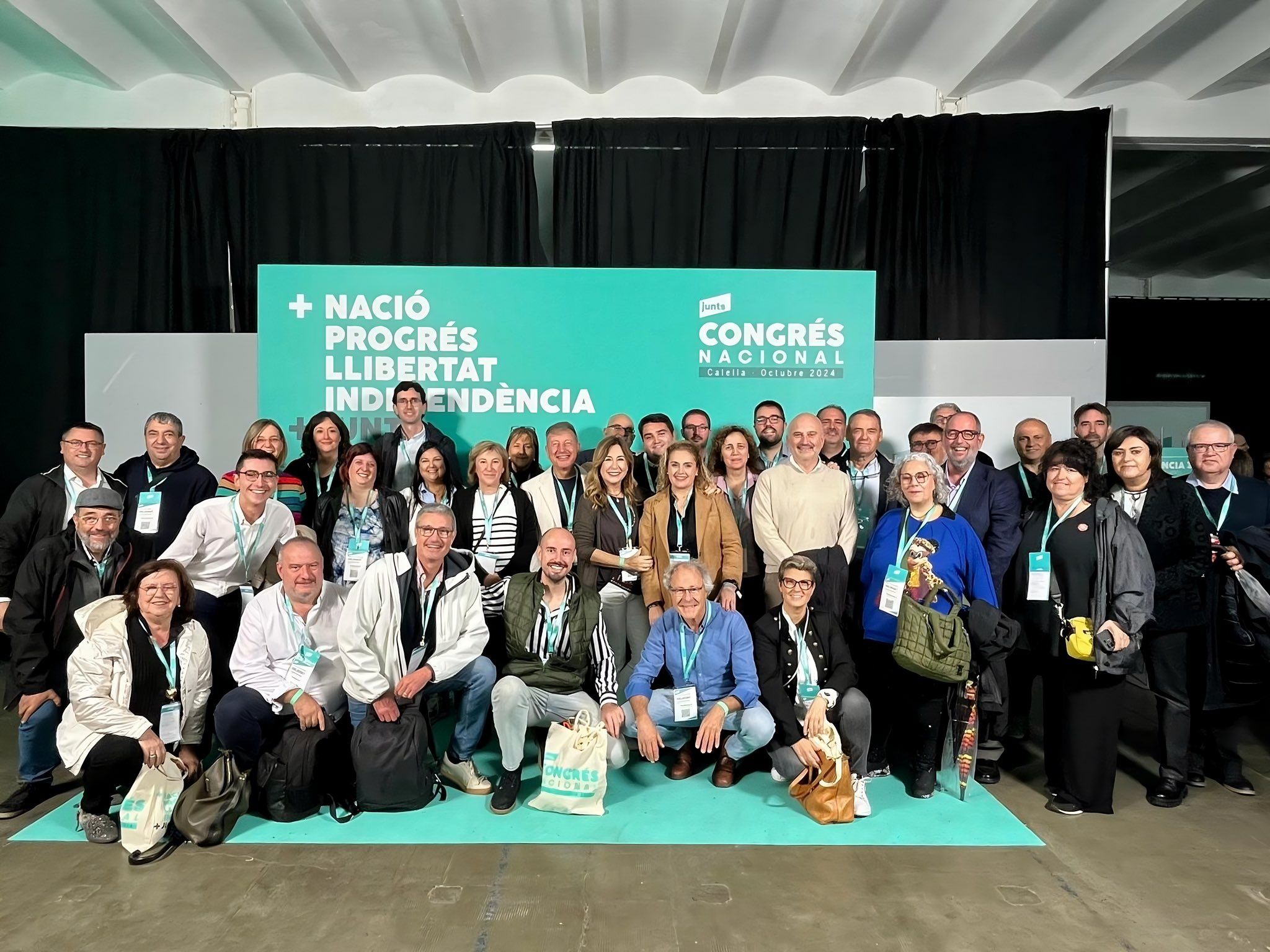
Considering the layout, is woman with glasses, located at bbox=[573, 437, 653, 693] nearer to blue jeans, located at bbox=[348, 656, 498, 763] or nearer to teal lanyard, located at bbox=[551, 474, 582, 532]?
teal lanyard, located at bbox=[551, 474, 582, 532]

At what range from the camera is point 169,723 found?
8.94 feet

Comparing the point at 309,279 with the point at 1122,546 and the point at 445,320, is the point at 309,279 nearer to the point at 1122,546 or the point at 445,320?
the point at 445,320

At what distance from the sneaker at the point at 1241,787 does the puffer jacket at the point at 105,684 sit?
3.98 metres

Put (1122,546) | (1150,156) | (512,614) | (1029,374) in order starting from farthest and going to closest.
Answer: (1150,156) < (1029,374) < (512,614) < (1122,546)

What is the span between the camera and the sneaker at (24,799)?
2.93m

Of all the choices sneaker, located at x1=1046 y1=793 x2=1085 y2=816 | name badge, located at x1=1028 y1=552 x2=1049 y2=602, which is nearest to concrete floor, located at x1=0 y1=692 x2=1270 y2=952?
sneaker, located at x1=1046 y1=793 x2=1085 y2=816

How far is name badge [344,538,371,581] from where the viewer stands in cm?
337

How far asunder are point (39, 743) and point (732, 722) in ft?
8.53

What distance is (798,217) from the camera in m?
5.50

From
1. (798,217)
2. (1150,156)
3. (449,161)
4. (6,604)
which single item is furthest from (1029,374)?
(6,604)

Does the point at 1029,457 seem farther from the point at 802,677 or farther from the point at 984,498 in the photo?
the point at 802,677

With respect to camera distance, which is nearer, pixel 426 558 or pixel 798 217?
pixel 426 558

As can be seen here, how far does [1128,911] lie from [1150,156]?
621cm

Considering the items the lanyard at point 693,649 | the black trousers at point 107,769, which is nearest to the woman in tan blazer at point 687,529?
the lanyard at point 693,649
